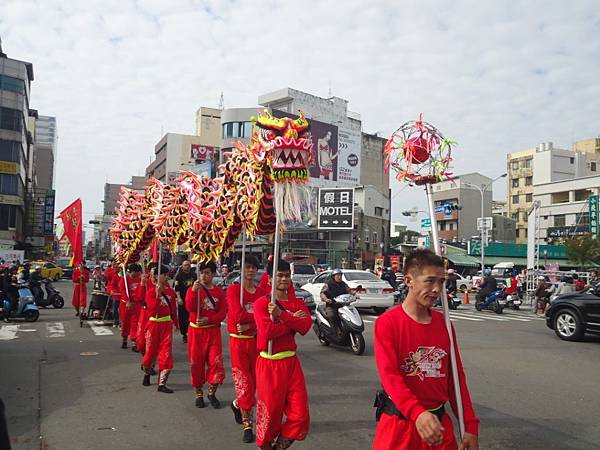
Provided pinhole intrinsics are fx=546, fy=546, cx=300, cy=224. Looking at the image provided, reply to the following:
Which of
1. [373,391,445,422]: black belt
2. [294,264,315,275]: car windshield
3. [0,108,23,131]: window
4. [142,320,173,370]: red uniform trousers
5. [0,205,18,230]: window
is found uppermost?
[0,108,23,131]: window

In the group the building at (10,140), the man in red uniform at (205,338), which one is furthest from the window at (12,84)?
the man in red uniform at (205,338)

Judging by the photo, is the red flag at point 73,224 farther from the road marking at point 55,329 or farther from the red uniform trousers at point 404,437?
the red uniform trousers at point 404,437

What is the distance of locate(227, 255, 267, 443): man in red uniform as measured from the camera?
5.06m

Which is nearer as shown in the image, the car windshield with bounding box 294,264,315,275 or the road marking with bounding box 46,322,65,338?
the road marking with bounding box 46,322,65,338

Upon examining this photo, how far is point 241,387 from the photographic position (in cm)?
509

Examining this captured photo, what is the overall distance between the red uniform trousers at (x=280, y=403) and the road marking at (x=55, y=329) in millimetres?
8899

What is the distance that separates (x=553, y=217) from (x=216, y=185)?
160ft

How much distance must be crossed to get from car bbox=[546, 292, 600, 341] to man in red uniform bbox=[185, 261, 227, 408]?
8.45 meters

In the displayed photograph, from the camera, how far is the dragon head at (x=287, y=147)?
193 inches

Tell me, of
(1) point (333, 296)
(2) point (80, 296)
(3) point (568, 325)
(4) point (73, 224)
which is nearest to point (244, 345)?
(1) point (333, 296)

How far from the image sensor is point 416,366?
279cm

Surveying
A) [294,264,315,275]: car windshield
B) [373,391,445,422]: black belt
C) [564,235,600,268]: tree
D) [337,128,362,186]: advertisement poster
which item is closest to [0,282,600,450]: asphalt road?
[373,391,445,422]: black belt

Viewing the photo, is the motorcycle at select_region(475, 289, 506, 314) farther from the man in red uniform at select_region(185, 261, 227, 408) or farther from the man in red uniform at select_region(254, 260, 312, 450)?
the man in red uniform at select_region(254, 260, 312, 450)

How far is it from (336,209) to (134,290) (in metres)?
33.2
